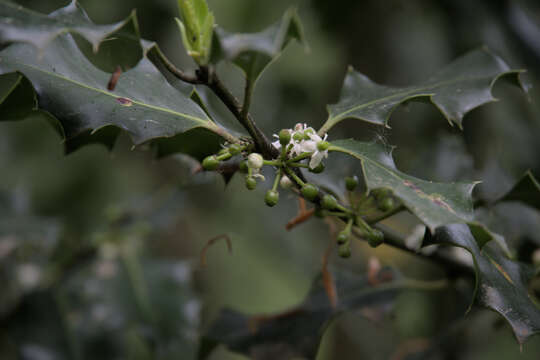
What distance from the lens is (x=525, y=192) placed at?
76 centimetres

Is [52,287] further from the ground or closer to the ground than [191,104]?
closer to the ground

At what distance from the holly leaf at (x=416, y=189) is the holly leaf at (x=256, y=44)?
0.15 metres

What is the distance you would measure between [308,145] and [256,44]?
0.17 metres

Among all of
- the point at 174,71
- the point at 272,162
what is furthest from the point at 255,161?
the point at 174,71

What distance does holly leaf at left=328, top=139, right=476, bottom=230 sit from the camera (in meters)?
0.48

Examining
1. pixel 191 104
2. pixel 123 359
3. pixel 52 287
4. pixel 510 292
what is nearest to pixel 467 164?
pixel 510 292

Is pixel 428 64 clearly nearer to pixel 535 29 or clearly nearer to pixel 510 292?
pixel 535 29

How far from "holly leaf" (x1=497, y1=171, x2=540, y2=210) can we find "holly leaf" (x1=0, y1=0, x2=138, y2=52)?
616 millimetres

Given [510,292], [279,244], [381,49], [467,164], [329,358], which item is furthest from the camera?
[329,358]

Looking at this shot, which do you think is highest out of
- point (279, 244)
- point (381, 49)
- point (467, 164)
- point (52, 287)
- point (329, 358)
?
point (467, 164)

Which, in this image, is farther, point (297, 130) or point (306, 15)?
point (306, 15)

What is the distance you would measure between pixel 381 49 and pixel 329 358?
1.59 metres

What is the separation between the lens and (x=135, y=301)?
126cm

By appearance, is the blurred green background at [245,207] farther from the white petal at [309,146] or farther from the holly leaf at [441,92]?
the white petal at [309,146]
